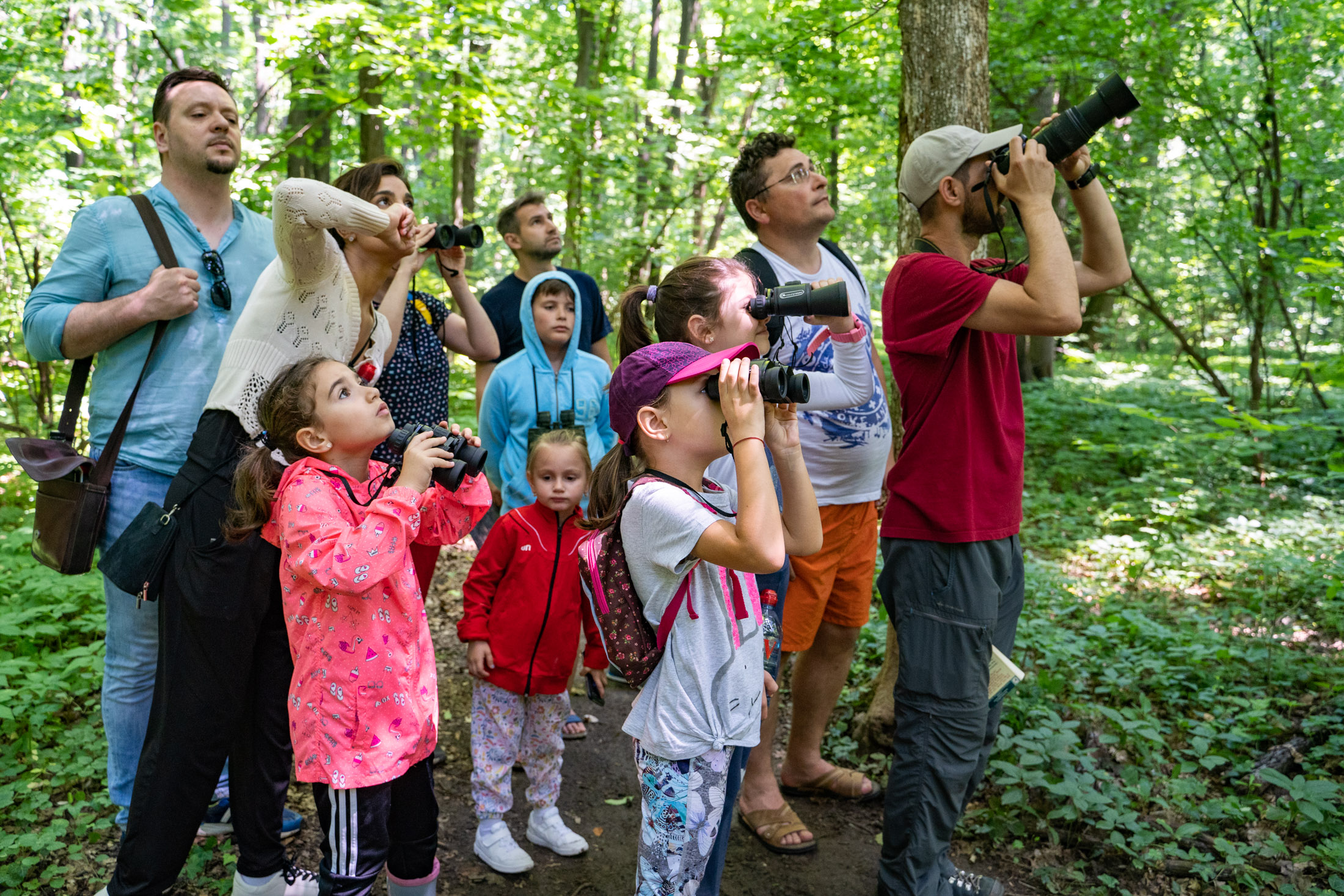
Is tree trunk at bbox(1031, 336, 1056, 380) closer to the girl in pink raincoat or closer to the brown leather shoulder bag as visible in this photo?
the girl in pink raincoat

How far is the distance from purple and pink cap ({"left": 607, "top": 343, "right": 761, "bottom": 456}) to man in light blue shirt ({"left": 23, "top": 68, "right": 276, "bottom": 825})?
4.64ft

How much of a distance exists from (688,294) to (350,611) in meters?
1.19

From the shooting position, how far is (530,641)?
286 cm

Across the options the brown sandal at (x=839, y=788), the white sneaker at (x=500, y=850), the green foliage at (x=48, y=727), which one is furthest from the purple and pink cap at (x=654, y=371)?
the green foliage at (x=48, y=727)

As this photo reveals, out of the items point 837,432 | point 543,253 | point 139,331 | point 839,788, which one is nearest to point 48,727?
point 139,331

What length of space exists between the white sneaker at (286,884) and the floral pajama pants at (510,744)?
55 cm

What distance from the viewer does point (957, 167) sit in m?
2.42

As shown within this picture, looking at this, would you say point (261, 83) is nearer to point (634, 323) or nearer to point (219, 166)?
point (219, 166)

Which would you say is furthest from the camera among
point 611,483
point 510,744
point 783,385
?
point 510,744

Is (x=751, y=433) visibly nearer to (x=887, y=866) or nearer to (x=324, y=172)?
(x=887, y=866)

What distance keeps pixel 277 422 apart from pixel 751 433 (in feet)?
4.02

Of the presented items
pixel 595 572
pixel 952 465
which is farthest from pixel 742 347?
pixel 952 465

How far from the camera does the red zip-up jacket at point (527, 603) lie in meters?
2.85

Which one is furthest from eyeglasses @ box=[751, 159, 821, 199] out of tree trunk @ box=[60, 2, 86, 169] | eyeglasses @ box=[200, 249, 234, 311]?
tree trunk @ box=[60, 2, 86, 169]
